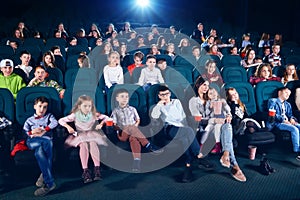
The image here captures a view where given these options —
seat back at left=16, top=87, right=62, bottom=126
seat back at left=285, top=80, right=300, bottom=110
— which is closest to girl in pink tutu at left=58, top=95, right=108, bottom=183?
seat back at left=16, top=87, right=62, bottom=126

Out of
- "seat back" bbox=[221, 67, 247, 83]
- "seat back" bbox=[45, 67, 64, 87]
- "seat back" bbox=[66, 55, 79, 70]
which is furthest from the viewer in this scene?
"seat back" bbox=[66, 55, 79, 70]

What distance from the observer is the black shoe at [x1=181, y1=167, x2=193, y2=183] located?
2471mm

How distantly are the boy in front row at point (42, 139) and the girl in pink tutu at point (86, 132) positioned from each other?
0.11m

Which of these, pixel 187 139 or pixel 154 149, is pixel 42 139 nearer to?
pixel 154 149

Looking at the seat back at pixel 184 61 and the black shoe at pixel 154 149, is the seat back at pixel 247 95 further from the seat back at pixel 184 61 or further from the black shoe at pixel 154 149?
the seat back at pixel 184 61

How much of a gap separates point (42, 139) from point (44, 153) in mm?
97

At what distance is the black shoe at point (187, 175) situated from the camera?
247 cm

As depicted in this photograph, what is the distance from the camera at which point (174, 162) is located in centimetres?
278

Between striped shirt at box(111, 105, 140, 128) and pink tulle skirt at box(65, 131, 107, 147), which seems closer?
pink tulle skirt at box(65, 131, 107, 147)

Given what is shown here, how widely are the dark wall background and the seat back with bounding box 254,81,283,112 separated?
15.3 ft

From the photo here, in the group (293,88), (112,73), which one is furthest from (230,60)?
(112,73)

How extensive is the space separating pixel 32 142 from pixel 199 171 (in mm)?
1190

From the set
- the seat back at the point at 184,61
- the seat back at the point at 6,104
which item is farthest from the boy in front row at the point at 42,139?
the seat back at the point at 184,61

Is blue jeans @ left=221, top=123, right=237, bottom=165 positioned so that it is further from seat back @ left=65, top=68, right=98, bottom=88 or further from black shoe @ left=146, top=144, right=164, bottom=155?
seat back @ left=65, top=68, right=98, bottom=88
